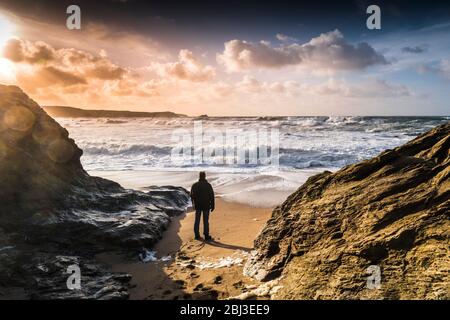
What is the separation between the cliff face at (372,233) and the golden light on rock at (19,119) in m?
6.21

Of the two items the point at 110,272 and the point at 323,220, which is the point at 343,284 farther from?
the point at 110,272

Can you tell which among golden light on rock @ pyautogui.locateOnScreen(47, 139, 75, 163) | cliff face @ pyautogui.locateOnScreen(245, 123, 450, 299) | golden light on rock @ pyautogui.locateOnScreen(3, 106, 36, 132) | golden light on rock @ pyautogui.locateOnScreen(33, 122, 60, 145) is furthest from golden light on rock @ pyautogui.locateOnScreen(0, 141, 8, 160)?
cliff face @ pyautogui.locateOnScreen(245, 123, 450, 299)

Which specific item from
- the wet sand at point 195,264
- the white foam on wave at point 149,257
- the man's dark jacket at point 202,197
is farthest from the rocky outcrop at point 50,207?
the man's dark jacket at point 202,197

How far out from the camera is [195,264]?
6.45 m

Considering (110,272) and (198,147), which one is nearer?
(110,272)

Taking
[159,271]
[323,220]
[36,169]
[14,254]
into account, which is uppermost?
[36,169]

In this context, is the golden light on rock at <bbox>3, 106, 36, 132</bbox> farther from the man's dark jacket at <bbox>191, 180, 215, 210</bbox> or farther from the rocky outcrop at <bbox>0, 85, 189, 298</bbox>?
the man's dark jacket at <bbox>191, 180, 215, 210</bbox>

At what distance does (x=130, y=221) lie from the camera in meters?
7.82

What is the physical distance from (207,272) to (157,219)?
305cm

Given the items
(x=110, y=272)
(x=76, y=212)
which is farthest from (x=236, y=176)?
(x=110, y=272)

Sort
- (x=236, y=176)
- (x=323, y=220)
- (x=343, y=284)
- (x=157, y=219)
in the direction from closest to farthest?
1. (x=343, y=284)
2. (x=323, y=220)
3. (x=157, y=219)
4. (x=236, y=176)

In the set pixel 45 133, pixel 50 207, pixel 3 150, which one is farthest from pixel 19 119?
pixel 50 207

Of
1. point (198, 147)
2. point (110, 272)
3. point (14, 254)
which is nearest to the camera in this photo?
point (14, 254)

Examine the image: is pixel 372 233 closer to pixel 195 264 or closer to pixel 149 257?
pixel 195 264
